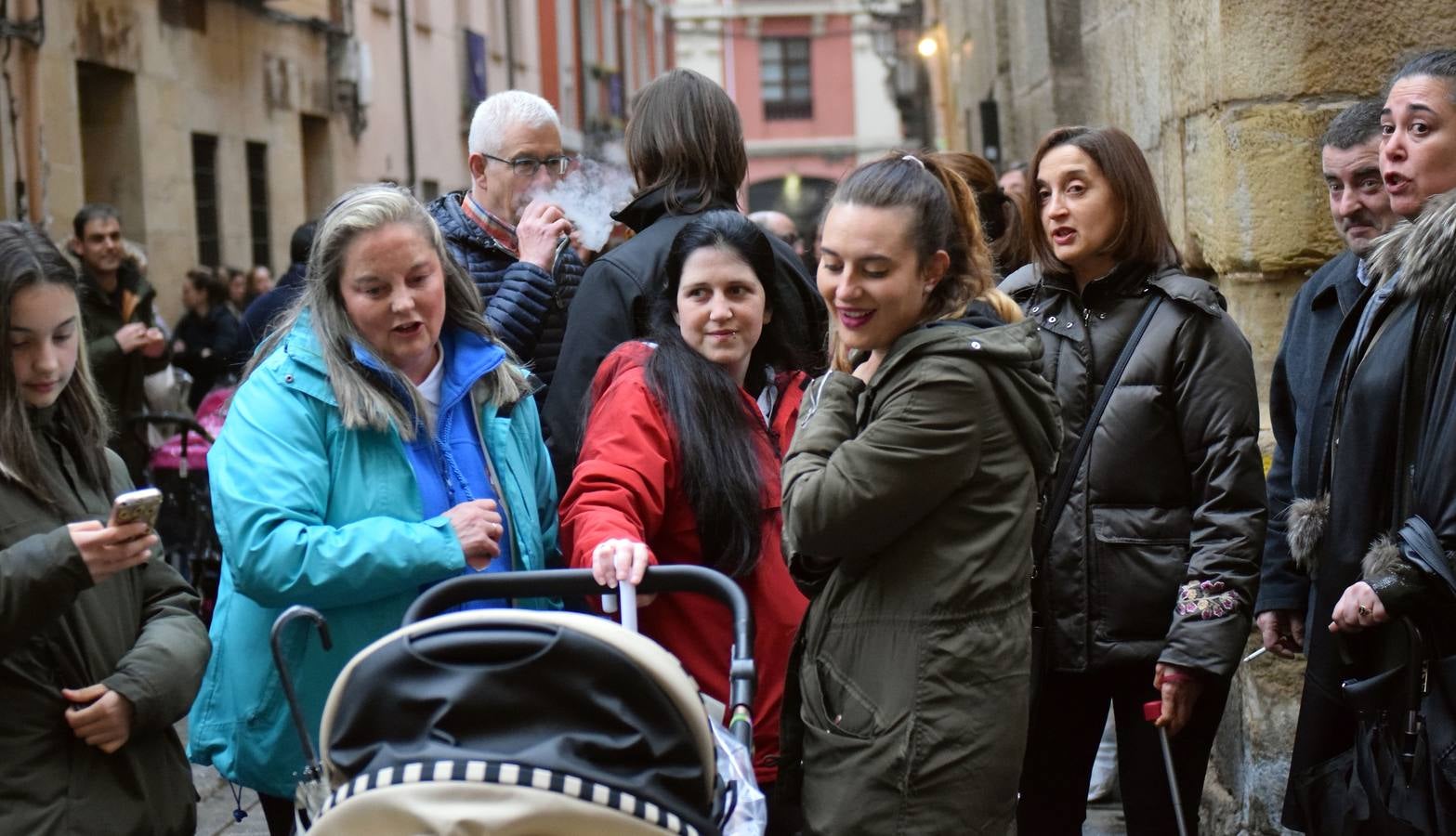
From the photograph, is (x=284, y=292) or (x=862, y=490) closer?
(x=862, y=490)

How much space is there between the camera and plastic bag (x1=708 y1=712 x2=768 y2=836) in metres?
2.88

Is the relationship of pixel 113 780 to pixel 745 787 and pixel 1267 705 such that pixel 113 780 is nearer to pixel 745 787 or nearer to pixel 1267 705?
pixel 745 787

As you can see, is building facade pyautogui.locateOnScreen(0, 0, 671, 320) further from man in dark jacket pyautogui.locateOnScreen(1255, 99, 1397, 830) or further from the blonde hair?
man in dark jacket pyautogui.locateOnScreen(1255, 99, 1397, 830)

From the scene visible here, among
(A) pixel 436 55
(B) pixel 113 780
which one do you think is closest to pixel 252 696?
(B) pixel 113 780

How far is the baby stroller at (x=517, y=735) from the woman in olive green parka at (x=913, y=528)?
1.71ft

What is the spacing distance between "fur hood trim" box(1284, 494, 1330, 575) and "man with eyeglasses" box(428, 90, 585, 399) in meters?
1.97

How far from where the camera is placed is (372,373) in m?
3.65

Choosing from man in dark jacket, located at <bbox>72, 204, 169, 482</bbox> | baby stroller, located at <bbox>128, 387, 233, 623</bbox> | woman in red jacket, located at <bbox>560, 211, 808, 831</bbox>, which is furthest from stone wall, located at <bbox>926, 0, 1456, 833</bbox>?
man in dark jacket, located at <bbox>72, 204, 169, 482</bbox>

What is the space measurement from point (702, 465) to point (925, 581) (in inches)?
29.3

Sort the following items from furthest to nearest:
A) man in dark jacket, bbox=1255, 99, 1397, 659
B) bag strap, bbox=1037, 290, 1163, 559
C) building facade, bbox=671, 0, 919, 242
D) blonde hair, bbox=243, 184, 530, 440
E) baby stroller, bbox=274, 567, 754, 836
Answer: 1. building facade, bbox=671, 0, 919, 242
2. man in dark jacket, bbox=1255, 99, 1397, 659
3. bag strap, bbox=1037, 290, 1163, 559
4. blonde hair, bbox=243, 184, 530, 440
5. baby stroller, bbox=274, 567, 754, 836

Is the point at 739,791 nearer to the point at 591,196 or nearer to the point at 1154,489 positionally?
the point at 1154,489

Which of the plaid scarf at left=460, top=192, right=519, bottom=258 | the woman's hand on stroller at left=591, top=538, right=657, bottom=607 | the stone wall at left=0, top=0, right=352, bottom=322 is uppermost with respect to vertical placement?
the stone wall at left=0, top=0, right=352, bottom=322

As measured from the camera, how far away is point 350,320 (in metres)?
3.68

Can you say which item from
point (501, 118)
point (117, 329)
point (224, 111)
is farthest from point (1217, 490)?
point (224, 111)
